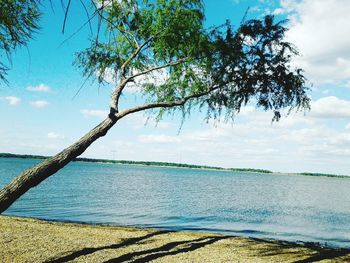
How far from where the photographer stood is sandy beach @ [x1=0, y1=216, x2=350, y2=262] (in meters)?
12.1

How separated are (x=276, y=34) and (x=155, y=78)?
12.4 feet

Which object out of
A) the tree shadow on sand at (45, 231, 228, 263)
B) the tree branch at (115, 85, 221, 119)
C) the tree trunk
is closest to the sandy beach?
the tree shadow on sand at (45, 231, 228, 263)

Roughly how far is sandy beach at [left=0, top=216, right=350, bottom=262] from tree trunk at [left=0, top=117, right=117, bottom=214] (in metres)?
4.89

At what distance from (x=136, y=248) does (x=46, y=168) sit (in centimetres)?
715

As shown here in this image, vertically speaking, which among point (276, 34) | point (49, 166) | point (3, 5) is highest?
point (276, 34)

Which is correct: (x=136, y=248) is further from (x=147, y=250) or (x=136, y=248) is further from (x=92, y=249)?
(x=92, y=249)

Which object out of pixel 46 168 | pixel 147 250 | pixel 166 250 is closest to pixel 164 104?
pixel 46 168

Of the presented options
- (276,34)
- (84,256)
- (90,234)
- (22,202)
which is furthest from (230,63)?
(22,202)

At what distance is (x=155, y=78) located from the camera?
37.3 feet

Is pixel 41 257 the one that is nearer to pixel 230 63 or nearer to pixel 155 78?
pixel 155 78

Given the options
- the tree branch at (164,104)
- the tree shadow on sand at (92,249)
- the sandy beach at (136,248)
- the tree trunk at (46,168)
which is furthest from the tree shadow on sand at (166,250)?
the tree branch at (164,104)

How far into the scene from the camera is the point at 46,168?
7684 mm

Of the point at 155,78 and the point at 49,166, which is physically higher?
the point at 155,78

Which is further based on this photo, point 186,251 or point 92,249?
point 186,251
